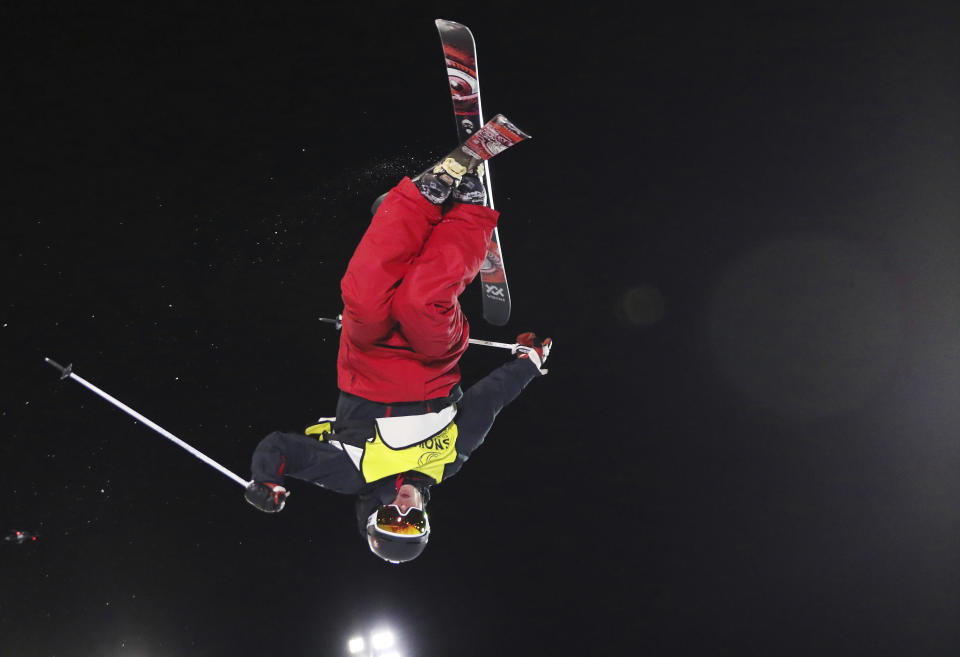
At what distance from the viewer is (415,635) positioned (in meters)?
3.39

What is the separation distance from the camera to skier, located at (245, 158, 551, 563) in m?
1.69

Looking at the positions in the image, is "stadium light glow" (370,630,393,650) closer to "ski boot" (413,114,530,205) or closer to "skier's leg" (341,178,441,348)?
"skier's leg" (341,178,441,348)

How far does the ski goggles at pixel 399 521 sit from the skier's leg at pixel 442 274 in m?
0.59

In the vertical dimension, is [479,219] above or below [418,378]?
above

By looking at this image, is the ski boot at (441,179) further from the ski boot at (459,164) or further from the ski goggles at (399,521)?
the ski goggles at (399,521)

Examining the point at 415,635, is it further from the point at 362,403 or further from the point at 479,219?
the point at 479,219

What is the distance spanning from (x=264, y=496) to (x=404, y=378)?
21.8 inches

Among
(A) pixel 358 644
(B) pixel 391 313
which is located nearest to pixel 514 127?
(B) pixel 391 313

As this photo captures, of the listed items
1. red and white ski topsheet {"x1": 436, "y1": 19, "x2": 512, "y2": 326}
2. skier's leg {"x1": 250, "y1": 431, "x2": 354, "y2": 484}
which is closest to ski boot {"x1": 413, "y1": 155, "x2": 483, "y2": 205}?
red and white ski topsheet {"x1": 436, "y1": 19, "x2": 512, "y2": 326}

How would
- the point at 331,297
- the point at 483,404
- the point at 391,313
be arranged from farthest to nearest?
the point at 331,297, the point at 483,404, the point at 391,313

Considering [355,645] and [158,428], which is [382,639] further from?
[158,428]

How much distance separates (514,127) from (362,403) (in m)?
1.04

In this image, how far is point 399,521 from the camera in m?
1.98

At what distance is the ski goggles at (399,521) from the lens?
6.48 feet
